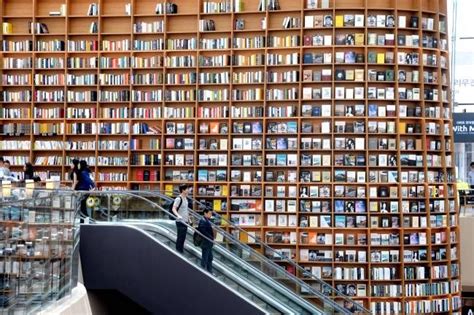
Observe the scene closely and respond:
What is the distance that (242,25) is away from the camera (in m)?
13.8

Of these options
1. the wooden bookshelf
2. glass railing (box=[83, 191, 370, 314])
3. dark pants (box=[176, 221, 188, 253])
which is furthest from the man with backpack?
the wooden bookshelf

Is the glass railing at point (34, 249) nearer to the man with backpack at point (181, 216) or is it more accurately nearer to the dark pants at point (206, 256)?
the man with backpack at point (181, 216)

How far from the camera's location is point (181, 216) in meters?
10.7

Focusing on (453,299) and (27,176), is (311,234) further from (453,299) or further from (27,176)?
(27,176)

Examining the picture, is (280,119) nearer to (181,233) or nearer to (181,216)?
(181,216)

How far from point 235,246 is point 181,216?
786mm

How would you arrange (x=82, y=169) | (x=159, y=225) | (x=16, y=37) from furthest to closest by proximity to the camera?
(x=16, y=37), (x=82, y=169), (x=159, y=225)

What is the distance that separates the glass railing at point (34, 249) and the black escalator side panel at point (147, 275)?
1.56m

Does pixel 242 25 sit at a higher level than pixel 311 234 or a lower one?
higher

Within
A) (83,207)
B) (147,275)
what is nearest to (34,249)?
(83,207)

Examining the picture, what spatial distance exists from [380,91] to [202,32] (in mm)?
2990

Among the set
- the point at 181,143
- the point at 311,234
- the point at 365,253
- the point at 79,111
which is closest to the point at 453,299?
the point at 365,253

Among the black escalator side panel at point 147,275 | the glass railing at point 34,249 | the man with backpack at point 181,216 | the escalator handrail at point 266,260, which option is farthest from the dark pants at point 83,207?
the glass railing at point 34,249

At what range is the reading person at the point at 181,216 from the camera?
10.5 metres
